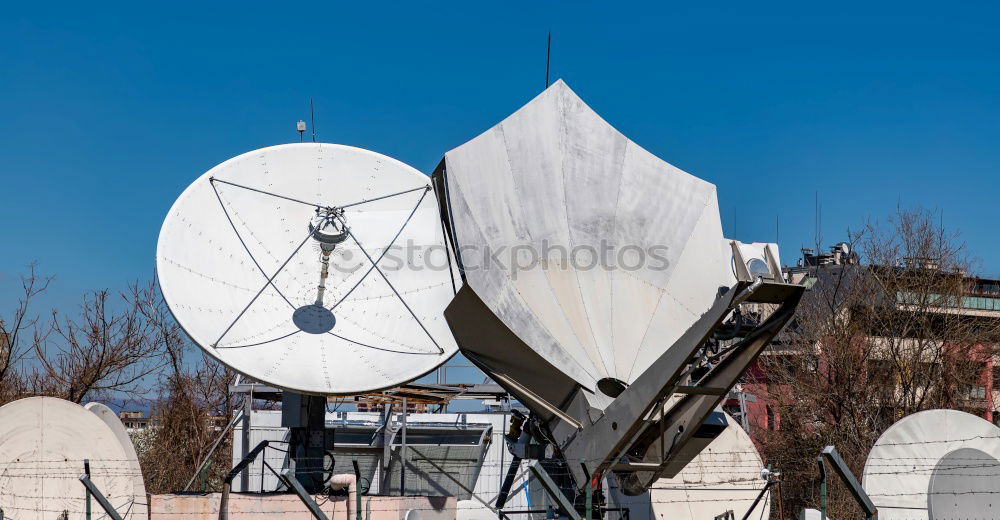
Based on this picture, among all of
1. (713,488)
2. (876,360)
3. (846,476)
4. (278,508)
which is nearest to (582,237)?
(713,488)

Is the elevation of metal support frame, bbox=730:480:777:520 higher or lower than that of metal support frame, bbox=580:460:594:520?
lower

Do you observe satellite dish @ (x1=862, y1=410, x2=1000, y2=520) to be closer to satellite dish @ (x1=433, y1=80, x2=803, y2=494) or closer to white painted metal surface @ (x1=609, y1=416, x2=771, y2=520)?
satellite dish @ (x1=433, y1=80, x2=803, y2=494)

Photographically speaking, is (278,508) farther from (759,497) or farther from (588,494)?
(588,494)

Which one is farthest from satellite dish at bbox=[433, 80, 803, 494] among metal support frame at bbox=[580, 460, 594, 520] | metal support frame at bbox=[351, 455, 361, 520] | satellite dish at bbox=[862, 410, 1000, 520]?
satellite dish at bbox=[862, 410, 1000, 520]

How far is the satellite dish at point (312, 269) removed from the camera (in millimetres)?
20922

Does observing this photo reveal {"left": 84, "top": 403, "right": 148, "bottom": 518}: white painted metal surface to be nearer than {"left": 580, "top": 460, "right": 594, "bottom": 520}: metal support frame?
No

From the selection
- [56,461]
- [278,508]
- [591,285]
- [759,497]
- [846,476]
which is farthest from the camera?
[278,508]

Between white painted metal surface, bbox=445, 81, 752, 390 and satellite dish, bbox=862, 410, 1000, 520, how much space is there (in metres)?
3.39

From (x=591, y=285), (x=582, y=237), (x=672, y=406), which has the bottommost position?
(x=672, y=406)

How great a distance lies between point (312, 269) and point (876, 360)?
23.9 meters

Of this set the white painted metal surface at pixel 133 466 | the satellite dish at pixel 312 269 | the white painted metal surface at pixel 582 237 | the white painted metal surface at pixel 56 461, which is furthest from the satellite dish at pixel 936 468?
the white painted metal surface at pixel 56 461

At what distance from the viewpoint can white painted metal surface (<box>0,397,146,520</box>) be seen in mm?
16531

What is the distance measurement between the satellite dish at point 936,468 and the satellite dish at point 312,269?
27.7ft

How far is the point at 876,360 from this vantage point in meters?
39.7
